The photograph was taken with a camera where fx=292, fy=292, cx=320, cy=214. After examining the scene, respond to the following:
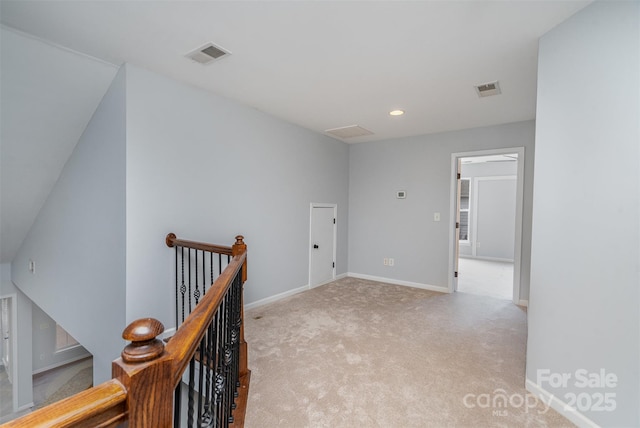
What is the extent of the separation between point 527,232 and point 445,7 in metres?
3.28

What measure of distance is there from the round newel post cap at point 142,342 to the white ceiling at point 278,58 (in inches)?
74.5

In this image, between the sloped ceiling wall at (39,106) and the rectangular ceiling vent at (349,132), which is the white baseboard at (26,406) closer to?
the sloped ceiling wall at (39,106)

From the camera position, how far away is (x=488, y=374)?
2.21 m

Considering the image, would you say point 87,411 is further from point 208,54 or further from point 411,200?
point 411,200

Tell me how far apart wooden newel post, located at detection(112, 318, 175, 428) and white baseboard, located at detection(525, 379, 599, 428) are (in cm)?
224

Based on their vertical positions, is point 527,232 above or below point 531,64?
below

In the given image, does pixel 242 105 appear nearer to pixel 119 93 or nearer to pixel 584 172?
pixel 119 93

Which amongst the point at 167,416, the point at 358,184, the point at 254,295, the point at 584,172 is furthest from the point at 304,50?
the point at 358,184

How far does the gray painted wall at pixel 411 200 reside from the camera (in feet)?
13.5

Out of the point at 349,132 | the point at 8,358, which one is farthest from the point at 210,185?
the point at 8,358

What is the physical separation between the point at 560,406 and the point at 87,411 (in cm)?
245

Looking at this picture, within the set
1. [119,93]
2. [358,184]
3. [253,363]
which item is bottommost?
[253,363]

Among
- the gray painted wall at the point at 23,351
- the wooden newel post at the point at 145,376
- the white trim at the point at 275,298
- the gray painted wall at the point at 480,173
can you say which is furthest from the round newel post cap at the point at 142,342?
the gray painted wall at the point at 480,173

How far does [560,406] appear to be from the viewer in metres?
1.81
